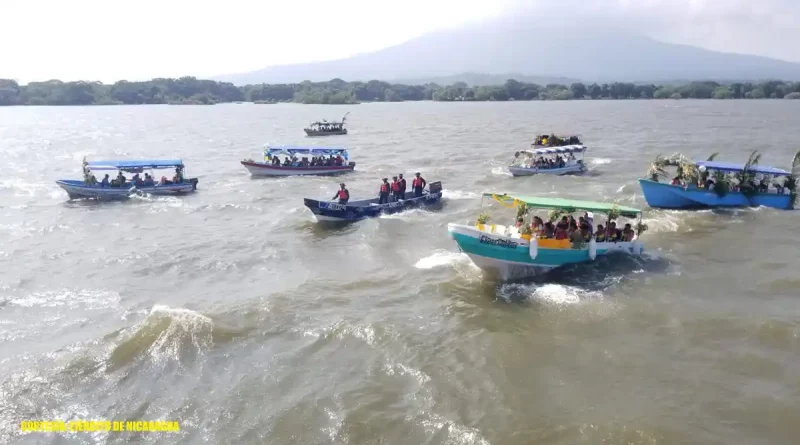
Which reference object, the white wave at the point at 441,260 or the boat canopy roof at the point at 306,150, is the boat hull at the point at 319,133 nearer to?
the boat canopy roof at the point at 306,150

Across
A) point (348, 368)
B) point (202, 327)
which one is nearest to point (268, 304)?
point (202, 327)

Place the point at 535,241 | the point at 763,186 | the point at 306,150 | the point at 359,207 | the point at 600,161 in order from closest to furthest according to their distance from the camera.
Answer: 1. the point at 535,241
2. the point at 359,207
3. the point at 763,186
4. the point at 306,150
5. the point at 600,161

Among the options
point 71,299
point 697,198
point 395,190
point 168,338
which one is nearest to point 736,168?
point 697,198

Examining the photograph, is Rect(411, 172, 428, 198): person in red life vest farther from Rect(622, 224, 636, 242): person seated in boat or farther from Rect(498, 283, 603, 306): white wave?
Rect(498, 283, 603, 306): white wave

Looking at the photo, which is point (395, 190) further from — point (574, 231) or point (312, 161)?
point (312, 161)

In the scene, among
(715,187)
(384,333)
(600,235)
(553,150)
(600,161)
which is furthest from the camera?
(600,161)

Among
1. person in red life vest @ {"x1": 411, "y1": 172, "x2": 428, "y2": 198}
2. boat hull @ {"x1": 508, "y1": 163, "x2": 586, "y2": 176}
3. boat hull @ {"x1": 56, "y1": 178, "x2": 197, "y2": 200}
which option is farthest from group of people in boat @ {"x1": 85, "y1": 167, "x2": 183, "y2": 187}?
boat hull @ {"x1": 508, "y1": 163, "x2": 586, "y2": 176}

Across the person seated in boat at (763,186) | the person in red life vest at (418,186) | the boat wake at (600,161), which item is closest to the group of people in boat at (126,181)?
the person in red life vest at (418,186)
